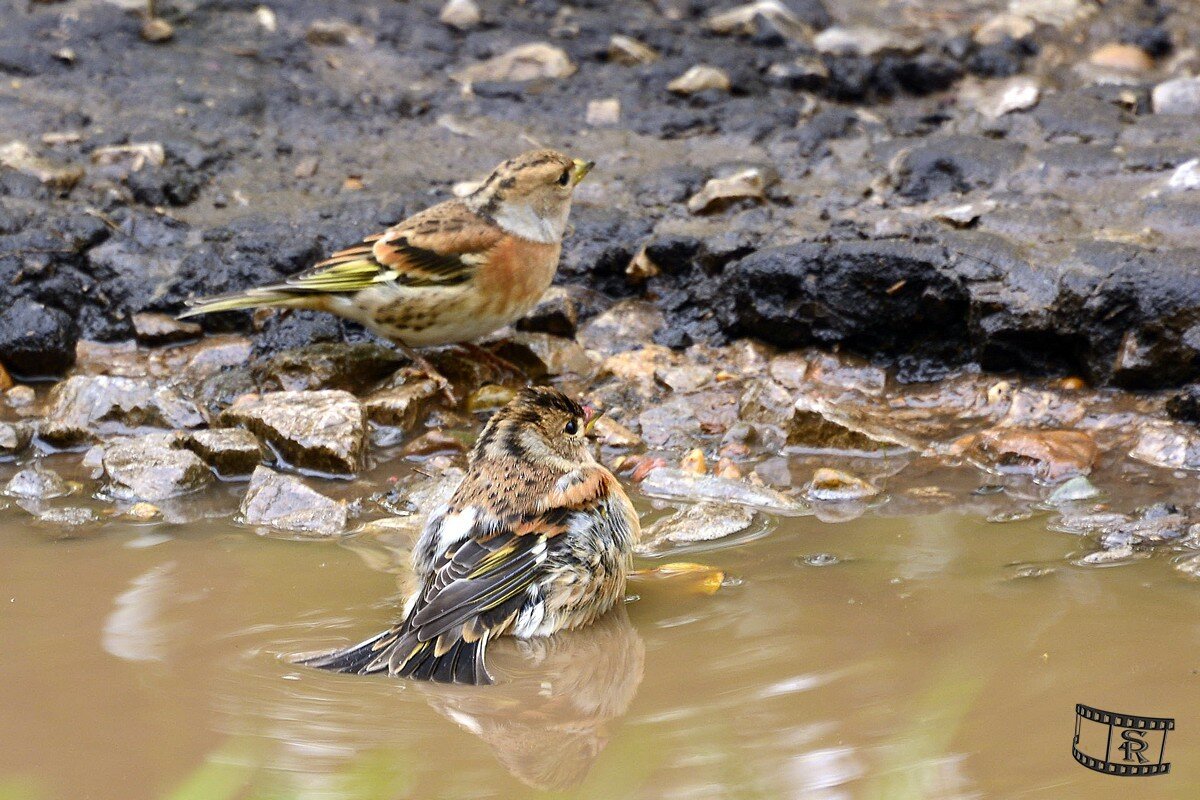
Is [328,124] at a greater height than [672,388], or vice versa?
[328,124]

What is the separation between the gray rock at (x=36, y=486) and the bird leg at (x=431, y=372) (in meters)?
1.72

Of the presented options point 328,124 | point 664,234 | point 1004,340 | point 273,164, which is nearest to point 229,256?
point 273,164

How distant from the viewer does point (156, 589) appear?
14.8ft

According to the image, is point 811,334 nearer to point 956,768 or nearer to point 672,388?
point 672,388

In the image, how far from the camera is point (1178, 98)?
7.69m

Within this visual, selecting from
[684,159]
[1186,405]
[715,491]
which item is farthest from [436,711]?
[684,159]

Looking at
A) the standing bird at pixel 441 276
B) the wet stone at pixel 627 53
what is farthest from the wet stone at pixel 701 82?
the standing bird at pixel 441 276

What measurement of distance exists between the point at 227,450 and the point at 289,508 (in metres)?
0.58

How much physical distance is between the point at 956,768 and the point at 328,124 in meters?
6.29

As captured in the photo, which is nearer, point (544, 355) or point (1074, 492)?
point (1074, 492)

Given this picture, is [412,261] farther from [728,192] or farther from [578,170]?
[728,192]

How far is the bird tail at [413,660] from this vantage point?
387 cm

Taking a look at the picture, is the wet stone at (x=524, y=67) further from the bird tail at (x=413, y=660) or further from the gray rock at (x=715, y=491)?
the bird tail at (x=413, y=660)

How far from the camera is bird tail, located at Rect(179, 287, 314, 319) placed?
6250 mm
